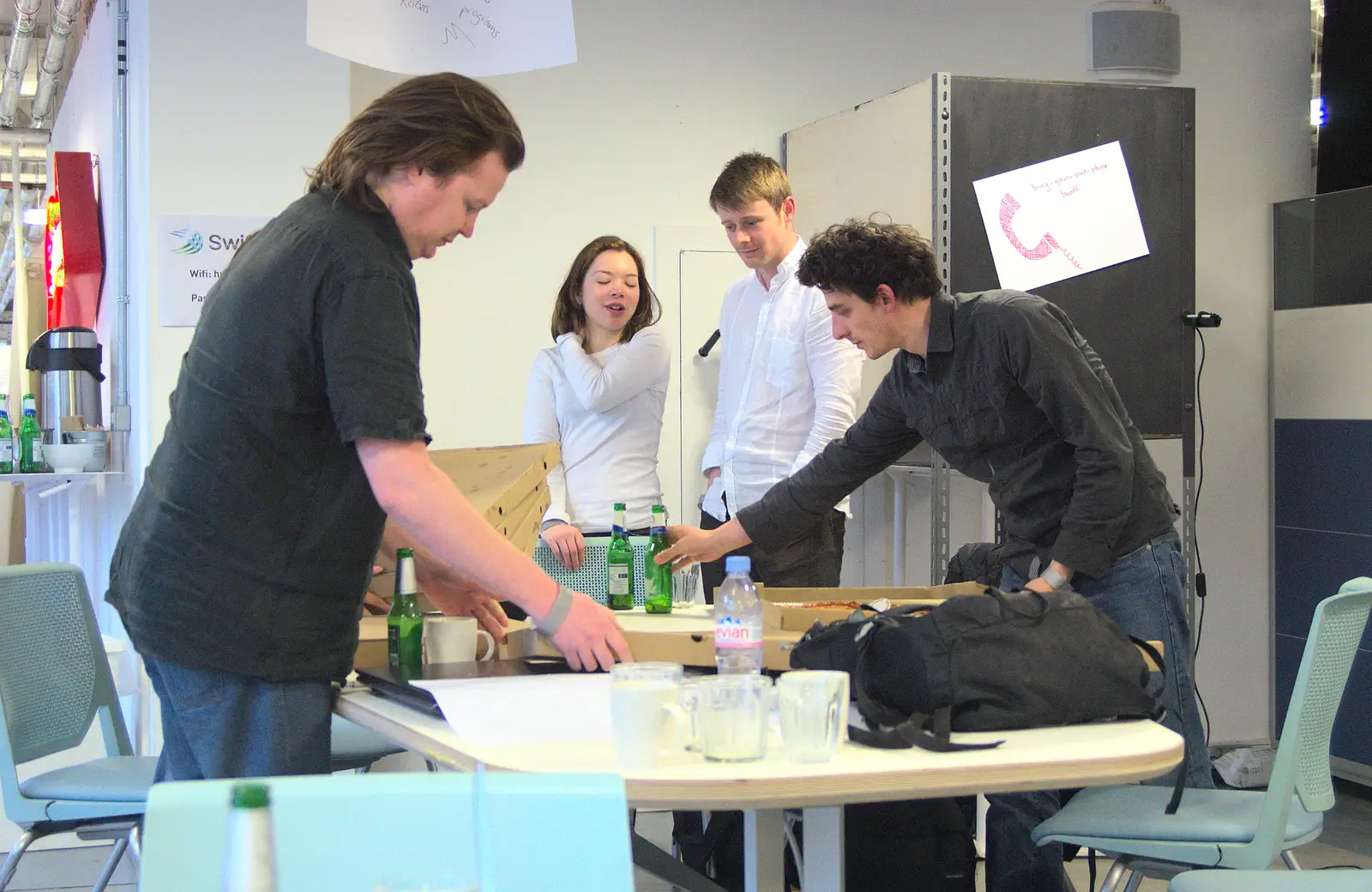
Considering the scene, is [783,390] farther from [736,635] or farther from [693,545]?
[736,635]

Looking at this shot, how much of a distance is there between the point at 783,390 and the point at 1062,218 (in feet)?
3.34

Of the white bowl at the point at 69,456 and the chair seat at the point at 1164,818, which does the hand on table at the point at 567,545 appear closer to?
the chair seat at the point at 1164,818

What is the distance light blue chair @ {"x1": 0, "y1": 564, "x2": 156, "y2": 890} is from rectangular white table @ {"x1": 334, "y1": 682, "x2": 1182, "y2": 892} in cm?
112

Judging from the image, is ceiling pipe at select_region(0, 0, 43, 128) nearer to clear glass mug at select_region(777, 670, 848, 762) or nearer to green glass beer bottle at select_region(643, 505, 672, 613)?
green glass beer bottle at select_region(643, 505, 672, 613)

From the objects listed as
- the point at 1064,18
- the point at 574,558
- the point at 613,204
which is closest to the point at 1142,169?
the point at 1064,18

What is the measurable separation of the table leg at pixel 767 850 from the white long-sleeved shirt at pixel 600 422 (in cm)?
160

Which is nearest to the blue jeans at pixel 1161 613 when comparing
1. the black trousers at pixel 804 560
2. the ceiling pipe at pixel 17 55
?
the black trousers at pixel 804 560

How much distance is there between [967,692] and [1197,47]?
3.80m

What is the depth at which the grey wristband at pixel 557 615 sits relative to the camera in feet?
5.63

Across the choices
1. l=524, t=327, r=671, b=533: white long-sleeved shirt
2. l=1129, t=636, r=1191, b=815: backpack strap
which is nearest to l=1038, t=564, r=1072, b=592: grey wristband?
l=1129, t=636, r=1191, b=815: backpack strap

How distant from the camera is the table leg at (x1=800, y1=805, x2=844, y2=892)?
62.6 inches

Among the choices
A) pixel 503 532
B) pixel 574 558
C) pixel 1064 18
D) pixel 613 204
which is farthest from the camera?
pixel 1064 18

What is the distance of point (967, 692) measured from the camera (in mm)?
1614

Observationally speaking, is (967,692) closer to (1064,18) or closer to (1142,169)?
(1142,169)
